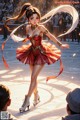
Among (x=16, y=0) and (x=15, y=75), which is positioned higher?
(x=16, y=0)

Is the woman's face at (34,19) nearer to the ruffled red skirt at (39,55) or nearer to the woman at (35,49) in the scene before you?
the woman at (35,49)

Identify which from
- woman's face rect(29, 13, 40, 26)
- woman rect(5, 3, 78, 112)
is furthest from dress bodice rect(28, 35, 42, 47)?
woman's face rect(29, 13, 40, 26)

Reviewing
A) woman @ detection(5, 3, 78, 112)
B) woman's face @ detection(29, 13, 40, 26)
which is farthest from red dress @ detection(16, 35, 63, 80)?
woman's face @ detection(29, 13, 40, 26)

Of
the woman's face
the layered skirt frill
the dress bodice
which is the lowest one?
the layered skirt frill

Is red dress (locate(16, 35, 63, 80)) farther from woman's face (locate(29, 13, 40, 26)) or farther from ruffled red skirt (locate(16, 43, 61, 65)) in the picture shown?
woman's face (locate(29, 13, 40, 26))

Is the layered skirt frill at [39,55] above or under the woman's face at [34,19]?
under

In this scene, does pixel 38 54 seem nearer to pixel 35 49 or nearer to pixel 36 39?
pixel 35 49

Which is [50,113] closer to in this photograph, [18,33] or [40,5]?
[18,33]

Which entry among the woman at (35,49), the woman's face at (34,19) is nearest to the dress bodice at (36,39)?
the woman at (35,49)

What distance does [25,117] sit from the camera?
5.56m

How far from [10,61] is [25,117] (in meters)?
6.74

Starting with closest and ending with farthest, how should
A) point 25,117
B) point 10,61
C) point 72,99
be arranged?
point 72,99, point 25,117, point 10,61

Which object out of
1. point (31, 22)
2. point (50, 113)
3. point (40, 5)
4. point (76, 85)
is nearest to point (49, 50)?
point (31, 22)

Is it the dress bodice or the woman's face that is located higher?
the woman's face
